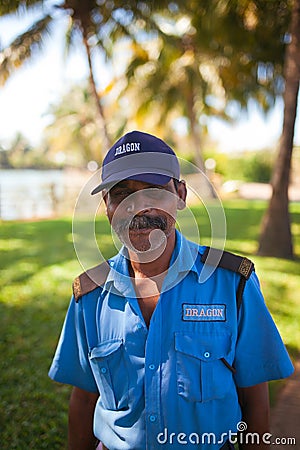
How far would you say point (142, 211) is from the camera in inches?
64.7

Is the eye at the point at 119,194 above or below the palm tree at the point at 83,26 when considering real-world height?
below

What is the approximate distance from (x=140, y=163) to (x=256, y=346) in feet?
2.32

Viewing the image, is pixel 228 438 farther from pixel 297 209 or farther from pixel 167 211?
pixel 297 209

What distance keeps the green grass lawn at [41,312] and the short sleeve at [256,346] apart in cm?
25

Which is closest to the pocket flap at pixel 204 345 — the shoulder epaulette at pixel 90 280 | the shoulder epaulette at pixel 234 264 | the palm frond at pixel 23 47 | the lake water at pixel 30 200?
the shoulder epaulette at pixel 234 264

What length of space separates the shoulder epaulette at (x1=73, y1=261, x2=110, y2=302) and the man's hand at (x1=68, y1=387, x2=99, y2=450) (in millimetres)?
389

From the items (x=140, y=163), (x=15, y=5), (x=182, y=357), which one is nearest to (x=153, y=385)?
(x=182, y=357)

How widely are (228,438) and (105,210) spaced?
856mm

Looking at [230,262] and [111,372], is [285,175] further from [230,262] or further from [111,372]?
[111,372]

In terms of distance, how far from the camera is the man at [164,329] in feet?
5.25

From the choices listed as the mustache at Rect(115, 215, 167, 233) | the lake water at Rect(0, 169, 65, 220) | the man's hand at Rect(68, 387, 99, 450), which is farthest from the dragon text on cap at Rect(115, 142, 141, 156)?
the lake water at Rect(0, 169, 65, 220)

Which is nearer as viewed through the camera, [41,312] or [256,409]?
[256,409]

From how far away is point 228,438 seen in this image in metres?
1.67

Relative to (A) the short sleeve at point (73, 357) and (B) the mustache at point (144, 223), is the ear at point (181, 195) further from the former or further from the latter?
(A) the short sleeve at point (73, 357)
